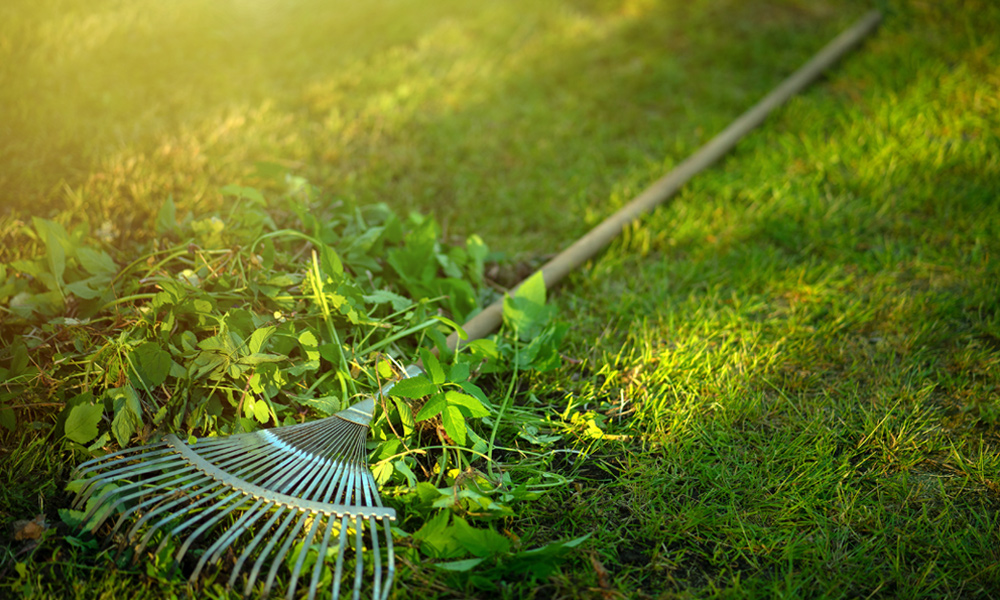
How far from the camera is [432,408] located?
60.2 inches

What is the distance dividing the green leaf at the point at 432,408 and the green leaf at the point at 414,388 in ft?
0.09

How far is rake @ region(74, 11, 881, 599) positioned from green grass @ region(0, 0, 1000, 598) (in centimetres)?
12

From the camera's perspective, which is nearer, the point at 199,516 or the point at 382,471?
the point at 199,516

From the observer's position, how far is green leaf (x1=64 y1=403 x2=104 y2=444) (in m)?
1.47

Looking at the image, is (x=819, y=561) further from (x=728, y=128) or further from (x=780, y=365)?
(x=728, y=128)

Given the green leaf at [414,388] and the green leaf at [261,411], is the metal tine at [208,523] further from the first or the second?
the green leaf at [414,388]

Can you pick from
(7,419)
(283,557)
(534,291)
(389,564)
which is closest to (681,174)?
(534,291)

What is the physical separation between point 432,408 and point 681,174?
1.81 meters

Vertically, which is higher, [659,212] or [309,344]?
[309,344]

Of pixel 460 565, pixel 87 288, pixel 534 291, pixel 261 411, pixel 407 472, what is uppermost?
pixel 87 288

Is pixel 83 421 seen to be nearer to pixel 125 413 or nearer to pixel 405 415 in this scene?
pixel 125 413

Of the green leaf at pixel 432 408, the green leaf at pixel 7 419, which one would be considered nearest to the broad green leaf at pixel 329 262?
the green leaf at pixel 432 408

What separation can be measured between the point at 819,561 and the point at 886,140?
2333 millimetres

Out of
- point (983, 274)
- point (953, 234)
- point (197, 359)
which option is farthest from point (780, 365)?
point (197, 359)
